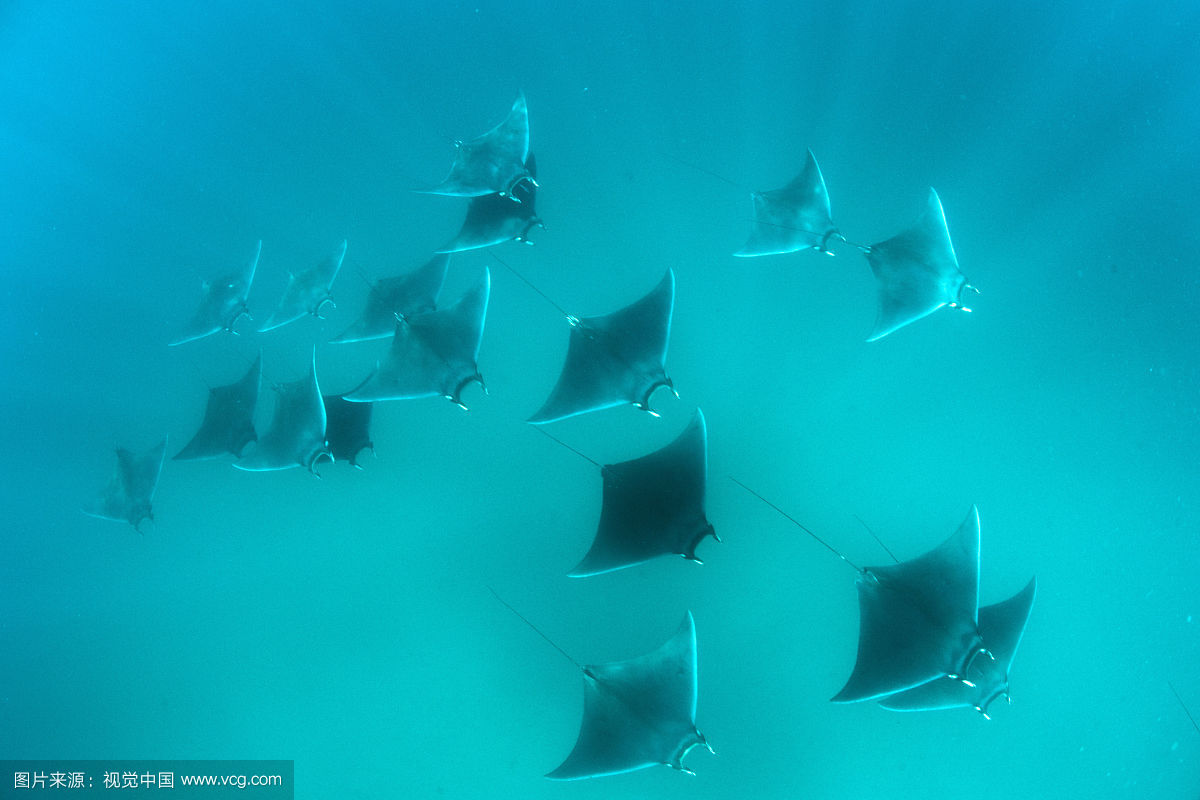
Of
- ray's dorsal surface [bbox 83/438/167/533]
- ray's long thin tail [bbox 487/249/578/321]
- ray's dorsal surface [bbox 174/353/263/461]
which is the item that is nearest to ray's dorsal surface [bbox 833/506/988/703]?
ray's long thin tail [bbox 487/249/578/321]

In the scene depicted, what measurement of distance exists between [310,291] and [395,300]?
1141mm

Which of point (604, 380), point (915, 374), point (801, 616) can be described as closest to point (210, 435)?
point (604, 380)

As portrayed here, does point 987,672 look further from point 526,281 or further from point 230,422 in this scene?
point 230,422

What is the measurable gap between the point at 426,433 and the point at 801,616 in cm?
367

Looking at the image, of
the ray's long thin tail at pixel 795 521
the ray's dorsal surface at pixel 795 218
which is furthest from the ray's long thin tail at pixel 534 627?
the ray's dorsal surface at pixel 795 218

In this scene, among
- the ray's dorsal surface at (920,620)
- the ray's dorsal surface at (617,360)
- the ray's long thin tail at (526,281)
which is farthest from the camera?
the ray's long thin tail at (526,281)

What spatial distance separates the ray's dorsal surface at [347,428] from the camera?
4785mm

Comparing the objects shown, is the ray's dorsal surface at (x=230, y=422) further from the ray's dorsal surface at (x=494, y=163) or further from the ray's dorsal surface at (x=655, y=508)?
the ray's dorsal surface at (x=655, y=508)

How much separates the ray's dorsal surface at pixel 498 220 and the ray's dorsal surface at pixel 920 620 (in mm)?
3654

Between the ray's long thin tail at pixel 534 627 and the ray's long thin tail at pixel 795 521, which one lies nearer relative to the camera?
the ray's long thin tail at pixel 795 521

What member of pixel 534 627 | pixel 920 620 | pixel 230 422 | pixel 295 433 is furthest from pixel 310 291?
pixel 920 620

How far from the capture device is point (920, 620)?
3453 millimetres

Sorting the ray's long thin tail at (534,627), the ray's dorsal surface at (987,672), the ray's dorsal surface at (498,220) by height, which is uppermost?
the ray's dorsal surface at (498,220)

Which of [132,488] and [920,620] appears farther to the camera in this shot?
[132,488]
